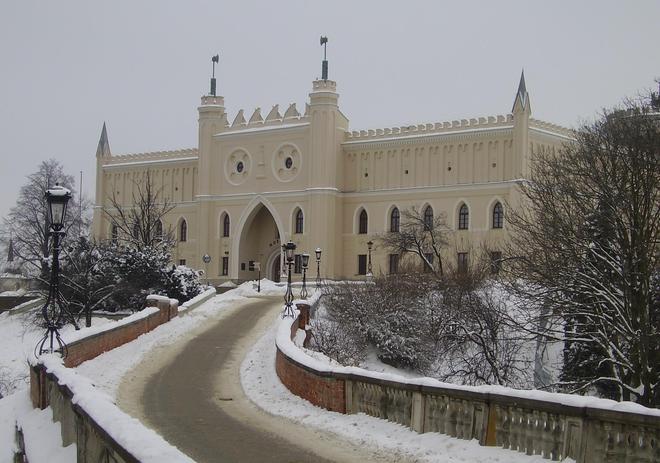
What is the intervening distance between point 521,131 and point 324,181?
1261 centimetres

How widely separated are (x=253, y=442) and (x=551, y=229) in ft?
49.0

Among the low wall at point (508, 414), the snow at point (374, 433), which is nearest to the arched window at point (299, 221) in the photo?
the snow at point (374, 433)

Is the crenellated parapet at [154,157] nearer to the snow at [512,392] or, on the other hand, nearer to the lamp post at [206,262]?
the lamp post at [206,262]

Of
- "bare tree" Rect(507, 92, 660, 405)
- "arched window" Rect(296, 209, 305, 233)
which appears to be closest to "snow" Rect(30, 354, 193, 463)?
"bare tree" Rect(507, 92, 660, 405)

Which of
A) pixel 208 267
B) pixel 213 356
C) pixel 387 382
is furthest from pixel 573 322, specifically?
pixel 208 267

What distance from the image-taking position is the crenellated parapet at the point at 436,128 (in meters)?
52.3

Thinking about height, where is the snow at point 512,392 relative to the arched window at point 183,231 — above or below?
below

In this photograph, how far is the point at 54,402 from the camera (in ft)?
46.5

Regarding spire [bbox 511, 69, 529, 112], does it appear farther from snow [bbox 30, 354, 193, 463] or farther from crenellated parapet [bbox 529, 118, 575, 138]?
snow [bbox 30, 354, 193, 463]

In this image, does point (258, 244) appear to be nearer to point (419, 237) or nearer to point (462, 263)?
point (419, 237)

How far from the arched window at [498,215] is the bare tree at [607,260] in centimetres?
2522

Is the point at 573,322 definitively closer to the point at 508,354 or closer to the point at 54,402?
the point at 508,354

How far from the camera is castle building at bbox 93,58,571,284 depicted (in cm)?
5231

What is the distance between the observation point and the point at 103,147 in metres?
70.2
